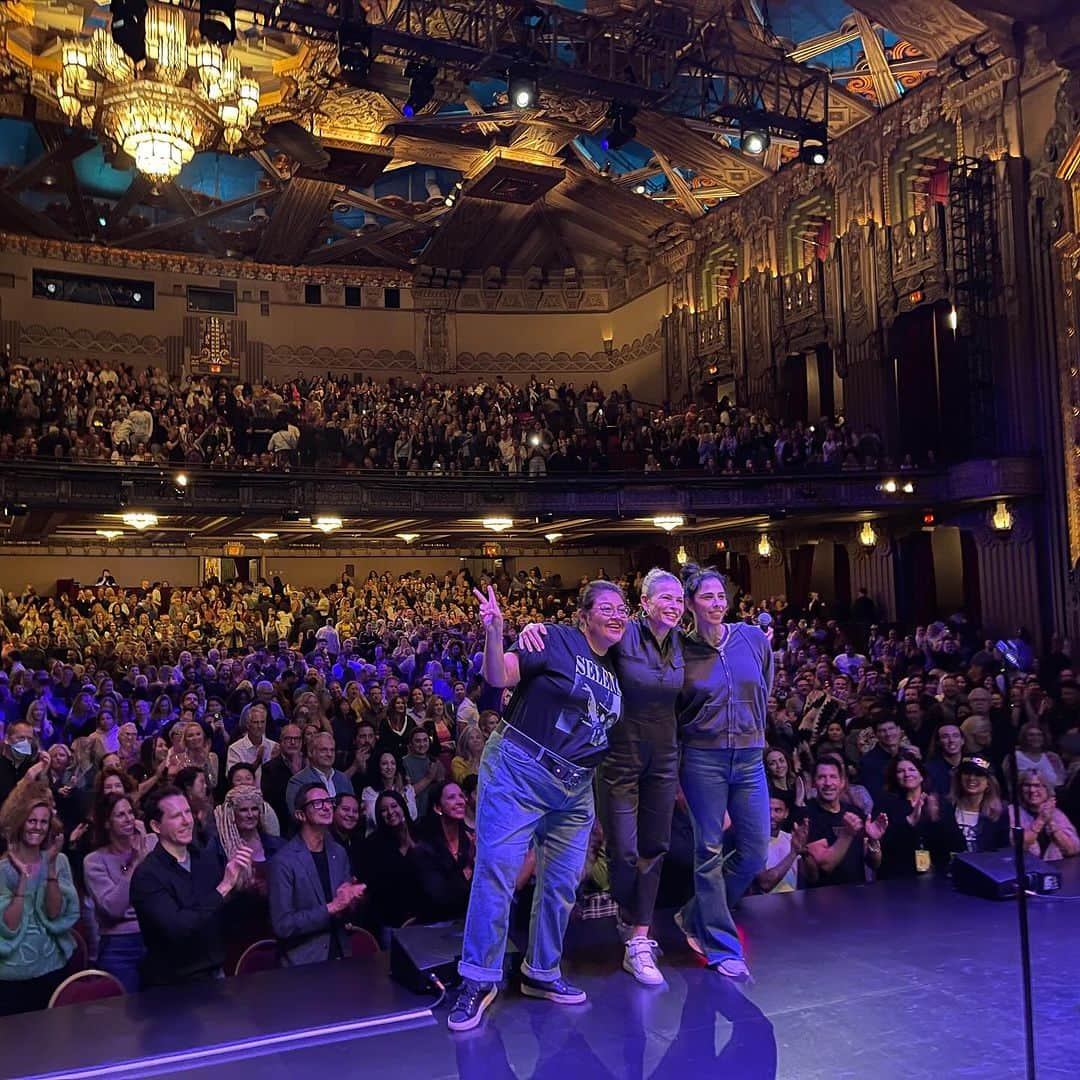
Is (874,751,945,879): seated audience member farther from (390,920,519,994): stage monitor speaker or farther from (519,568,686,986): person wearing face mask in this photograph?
(390,920,519,994): stage monitor speaker

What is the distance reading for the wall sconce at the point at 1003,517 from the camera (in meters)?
14.7

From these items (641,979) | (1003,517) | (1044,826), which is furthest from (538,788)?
(1003,517)

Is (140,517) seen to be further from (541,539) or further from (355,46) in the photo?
(541,539)

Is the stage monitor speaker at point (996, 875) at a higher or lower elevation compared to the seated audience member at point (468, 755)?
lower

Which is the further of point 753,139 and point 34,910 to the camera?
point 753,139

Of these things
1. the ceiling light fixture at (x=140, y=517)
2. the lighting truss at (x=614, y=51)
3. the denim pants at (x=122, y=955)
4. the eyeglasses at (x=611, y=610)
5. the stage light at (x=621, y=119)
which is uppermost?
the lighting truss at (x=614, y=51)

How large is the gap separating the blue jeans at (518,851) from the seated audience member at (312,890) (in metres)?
1.08

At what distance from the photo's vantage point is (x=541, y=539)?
78.7ft

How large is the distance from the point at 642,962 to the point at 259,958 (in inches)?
63.7

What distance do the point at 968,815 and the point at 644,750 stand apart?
269cm

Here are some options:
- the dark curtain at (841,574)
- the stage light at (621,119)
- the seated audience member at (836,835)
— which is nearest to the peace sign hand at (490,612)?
the seated audience member at (836,835)

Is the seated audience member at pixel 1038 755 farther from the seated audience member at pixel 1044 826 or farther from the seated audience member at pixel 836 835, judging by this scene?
the seated audience member at pixel 836 835

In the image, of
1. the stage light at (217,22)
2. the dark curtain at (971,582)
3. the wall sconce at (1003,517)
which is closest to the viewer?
the stage light at (217,22)

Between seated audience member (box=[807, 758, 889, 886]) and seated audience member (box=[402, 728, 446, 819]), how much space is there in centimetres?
224
